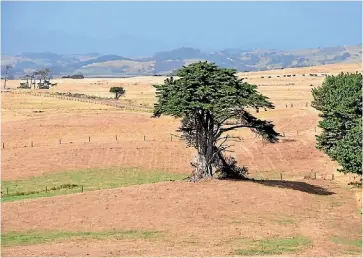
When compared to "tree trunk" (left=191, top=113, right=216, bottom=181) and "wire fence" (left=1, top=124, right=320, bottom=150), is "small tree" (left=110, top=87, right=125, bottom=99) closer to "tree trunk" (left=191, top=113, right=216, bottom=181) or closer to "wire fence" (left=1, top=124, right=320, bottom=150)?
"wire fence" (left=1, top=124, right=320, bottom=150)

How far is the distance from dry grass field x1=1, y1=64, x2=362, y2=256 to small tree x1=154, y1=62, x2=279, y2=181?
268 cm

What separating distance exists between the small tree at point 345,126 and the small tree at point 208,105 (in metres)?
4.98

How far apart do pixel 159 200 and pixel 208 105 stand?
6.67 meters

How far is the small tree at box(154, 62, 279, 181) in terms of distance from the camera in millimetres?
40031

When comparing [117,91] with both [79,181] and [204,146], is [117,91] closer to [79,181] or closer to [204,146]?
[79,181]

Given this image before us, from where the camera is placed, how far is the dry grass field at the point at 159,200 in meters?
29.1

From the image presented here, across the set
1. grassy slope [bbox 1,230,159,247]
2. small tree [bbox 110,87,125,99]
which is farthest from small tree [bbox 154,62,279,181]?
small tree [bbox 110,87,125,99]

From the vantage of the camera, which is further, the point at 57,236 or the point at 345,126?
the point at 345,126

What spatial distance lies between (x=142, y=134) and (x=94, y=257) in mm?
49335

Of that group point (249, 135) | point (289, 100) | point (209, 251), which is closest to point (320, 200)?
point (209, 251)

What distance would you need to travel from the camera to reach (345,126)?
50875mm

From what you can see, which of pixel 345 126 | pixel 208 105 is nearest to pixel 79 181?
pixel 208 105

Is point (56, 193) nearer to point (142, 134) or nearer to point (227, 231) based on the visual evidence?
point (227, 231)

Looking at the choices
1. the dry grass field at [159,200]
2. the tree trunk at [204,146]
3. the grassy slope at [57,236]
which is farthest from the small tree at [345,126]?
the grassy slope at [57,236]
